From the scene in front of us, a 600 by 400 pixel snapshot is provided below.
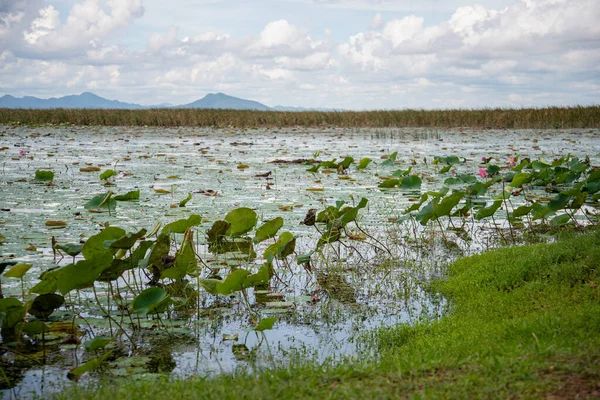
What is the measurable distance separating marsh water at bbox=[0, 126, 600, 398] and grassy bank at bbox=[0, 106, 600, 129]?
45.1ft

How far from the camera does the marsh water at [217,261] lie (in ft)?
9.94

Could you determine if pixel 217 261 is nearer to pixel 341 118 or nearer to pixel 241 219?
pixel 241 219

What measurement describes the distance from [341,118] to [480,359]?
2572 cm

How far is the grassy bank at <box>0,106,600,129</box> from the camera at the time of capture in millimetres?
24453

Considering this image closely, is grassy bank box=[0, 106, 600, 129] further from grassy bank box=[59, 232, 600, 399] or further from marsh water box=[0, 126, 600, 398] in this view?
grassy bank box=[59, 232, 600, 399]

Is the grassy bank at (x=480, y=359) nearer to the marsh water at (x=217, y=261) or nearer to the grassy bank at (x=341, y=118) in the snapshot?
the marsh water at (x=217, y=261)

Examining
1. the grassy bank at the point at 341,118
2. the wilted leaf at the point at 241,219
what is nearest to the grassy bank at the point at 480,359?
the wilted leaf at the point at 241,219

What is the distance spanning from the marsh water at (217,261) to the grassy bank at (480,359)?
301 millimetres

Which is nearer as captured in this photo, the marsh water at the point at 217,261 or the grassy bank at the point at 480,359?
the grassy bank at the point at 480,359

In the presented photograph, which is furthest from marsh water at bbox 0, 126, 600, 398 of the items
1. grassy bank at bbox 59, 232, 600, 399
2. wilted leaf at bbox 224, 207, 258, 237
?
wilted leaf at bbox 224, 207, 258, 237

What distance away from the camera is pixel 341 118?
90.8 feet

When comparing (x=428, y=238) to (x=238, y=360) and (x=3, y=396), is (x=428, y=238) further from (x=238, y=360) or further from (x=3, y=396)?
(x=3, y=396)

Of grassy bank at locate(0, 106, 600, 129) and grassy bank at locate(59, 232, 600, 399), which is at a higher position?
grassy bank at locate(0, 106, 600, 129)

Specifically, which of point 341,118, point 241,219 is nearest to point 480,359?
point 241,219
